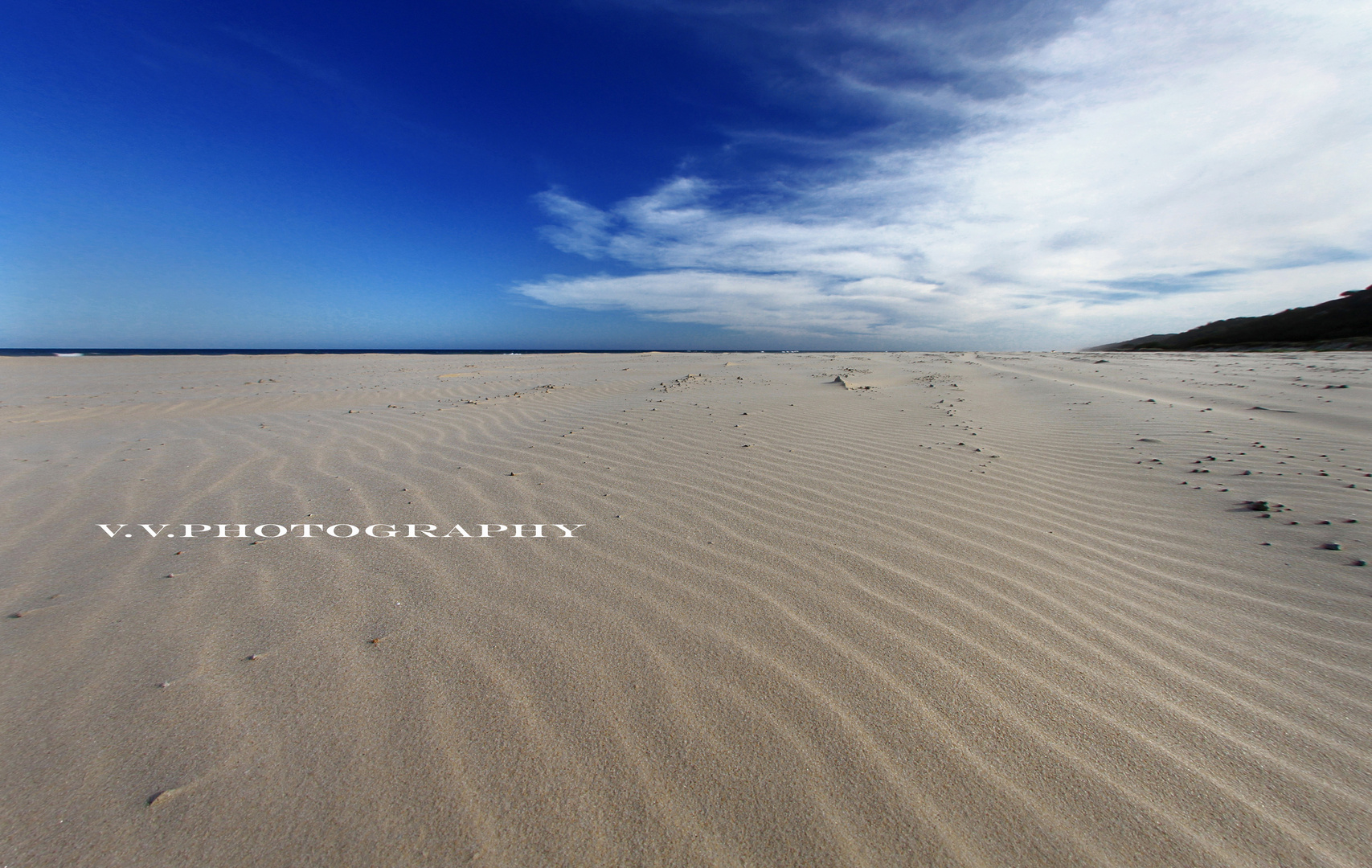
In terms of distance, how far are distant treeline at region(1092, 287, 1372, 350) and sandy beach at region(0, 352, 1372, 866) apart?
73.5 ft

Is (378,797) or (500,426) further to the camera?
(500,426)

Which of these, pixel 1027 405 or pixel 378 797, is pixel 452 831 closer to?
pixel 378 797

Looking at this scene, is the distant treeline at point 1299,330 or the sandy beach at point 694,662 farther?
the distant treeline at point 1299,330

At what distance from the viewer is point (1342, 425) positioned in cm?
527

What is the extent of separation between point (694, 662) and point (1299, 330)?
3054cm

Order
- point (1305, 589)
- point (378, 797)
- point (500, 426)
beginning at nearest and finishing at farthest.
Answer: point (378, 797) → point (1305, 589) → point (500, 426)

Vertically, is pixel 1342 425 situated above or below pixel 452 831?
above

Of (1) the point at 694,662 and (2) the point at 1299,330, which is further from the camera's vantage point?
(2) the point at 1299,330

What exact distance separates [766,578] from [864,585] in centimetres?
45

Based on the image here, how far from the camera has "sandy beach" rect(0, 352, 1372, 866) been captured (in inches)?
51.3

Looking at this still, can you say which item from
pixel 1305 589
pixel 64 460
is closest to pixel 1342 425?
pixel 1305 589

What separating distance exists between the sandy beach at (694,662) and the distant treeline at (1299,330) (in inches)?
882

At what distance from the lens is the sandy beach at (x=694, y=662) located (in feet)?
4.27

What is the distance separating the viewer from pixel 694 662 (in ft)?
6.30
